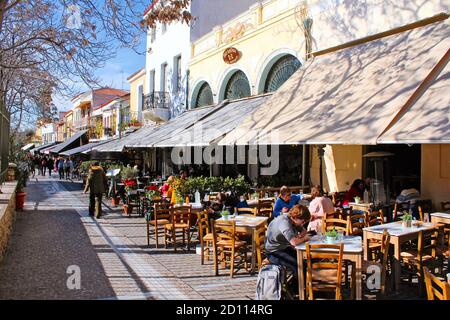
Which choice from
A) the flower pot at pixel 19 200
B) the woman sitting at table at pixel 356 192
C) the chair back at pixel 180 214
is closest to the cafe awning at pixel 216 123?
the chair back at pixel 180 214

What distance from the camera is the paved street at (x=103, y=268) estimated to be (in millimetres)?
5871

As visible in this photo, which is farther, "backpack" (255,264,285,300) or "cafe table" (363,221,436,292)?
"cafe table" (363,221,436,292)

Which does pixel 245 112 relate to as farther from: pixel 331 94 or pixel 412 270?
pixel 412 270

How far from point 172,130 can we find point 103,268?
10029 millimetres

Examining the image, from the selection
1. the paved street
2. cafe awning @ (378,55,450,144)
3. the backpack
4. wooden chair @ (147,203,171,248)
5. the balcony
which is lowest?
the paved street

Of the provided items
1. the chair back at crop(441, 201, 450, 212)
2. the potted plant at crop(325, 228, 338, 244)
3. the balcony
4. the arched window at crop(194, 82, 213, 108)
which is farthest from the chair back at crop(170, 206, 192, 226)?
the balcony

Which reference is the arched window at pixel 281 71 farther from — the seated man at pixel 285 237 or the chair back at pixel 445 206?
the seated man at pixel 285 237

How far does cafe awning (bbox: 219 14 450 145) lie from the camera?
762 centimetres

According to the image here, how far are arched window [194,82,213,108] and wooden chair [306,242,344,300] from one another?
46.0ft

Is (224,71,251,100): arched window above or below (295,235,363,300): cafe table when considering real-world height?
above

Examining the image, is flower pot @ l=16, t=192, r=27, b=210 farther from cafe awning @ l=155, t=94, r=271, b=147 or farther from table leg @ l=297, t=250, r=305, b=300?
table leg @ l=297, t=250, r=305, b=300

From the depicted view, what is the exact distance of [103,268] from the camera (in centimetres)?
A: 700

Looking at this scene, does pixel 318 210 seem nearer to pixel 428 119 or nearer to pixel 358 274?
pixel 428 119
